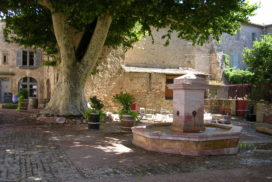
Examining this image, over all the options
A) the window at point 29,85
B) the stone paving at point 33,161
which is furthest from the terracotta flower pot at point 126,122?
the window at point 29,85

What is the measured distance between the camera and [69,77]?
548 inches

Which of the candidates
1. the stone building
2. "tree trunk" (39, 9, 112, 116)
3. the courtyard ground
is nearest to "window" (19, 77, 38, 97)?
the stone building

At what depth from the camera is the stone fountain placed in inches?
288

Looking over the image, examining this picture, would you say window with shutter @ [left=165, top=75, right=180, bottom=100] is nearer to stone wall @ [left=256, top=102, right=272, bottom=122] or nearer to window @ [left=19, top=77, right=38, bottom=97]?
stone wall @ [left=256, top=102, right=272, bottom=122]

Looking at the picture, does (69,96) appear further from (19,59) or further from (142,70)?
(19,59)

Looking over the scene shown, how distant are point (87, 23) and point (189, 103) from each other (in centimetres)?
829

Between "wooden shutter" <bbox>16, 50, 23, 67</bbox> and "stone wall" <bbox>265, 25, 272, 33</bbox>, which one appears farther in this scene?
"stone wall" <bbox>265, 25, 272, 33</bbox>

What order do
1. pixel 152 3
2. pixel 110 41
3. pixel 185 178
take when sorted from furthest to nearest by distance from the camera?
pixel 110 41
pixel 152 3
pixel 185 178

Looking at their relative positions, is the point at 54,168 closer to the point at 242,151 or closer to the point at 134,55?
the point at 242,151

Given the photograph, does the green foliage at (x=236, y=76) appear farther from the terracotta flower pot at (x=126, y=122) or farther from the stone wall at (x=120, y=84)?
the terracotta flower pot at (x=126, y=122)

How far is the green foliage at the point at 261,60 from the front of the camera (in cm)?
1840

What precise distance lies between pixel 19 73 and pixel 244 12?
2202cm

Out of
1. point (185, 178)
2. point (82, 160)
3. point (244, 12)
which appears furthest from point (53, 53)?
point (185, 178)

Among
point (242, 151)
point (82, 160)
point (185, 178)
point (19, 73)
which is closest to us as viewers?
point (185, 178)
